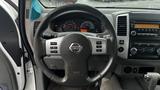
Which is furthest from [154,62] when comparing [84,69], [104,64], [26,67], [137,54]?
[26,67]

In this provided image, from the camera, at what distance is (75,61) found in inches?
74.3

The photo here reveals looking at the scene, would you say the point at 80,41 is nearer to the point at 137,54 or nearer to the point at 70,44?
the point at 70,44

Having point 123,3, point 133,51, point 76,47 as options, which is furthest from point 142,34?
point 76,47

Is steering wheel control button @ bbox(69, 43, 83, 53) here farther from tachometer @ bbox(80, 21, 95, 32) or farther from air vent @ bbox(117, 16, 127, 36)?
air vent @ bbox(117, 16, 127, 36)

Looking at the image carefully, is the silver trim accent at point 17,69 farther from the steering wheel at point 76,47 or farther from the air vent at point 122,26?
the air vent at point 122,26

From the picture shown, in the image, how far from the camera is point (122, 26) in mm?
2348

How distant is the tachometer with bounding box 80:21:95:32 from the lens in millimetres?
2041

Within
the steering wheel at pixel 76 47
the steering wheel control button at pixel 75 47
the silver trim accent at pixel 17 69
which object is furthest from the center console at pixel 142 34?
the silver trim accent at pixel 17 69

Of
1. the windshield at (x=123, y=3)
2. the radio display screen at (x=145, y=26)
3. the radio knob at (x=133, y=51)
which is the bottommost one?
the radio knob at (x=133, y=51)

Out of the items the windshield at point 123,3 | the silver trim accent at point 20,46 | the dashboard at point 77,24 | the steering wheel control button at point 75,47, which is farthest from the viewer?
the windshield at point 123,3

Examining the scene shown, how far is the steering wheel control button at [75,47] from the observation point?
1.88 m

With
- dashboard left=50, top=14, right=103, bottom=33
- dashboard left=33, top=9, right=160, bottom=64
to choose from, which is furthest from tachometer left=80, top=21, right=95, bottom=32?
dashboard left=33, top=9, right=160, bottom=64

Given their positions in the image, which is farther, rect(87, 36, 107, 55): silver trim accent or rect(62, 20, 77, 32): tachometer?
rect(62, 20, 77, 32): tachometer

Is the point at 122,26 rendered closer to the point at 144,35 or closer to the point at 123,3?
the point at 144,35
